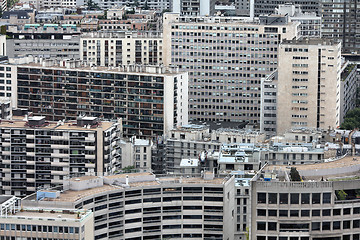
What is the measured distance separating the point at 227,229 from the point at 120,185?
64.9ft

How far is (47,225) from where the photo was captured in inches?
6156

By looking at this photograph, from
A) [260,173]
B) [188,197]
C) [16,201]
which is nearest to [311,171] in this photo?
[260,173]

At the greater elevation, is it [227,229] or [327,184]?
[327,184]

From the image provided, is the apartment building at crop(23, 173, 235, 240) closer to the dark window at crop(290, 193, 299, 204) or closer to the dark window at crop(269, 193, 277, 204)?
the dark window at crop(269, 193, 277, 204)

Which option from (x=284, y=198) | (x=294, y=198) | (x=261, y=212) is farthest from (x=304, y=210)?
(x=261, y=212)

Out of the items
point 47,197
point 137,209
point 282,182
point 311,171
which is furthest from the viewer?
point 137,209

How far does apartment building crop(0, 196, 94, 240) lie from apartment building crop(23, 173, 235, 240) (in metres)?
19.5

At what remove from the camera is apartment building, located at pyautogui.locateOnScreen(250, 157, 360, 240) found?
14838 centimetres

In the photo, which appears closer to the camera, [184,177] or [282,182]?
[282,182]

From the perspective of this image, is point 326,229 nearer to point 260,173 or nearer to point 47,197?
point 260,173

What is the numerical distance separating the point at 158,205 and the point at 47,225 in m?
32.8

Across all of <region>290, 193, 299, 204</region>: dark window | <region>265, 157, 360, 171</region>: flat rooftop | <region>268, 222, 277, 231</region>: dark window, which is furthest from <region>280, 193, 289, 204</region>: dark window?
<region>265, 157, 360, 171</region>: flat rooftop

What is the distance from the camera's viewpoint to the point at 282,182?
148250 millimetres

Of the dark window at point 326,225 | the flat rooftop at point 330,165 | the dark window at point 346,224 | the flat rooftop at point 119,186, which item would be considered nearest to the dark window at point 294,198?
the dark window at point 326,225
